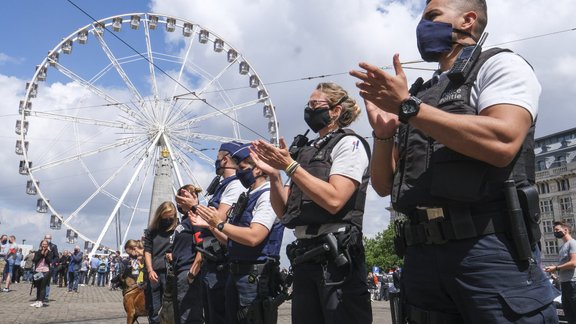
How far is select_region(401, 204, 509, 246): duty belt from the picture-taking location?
6.38 ft

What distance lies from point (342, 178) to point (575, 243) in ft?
20.6

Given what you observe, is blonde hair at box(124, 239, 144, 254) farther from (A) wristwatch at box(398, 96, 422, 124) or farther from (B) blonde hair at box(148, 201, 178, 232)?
(A) wristwatch at box(398, 96, 422, 124)

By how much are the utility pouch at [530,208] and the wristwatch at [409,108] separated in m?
0.51

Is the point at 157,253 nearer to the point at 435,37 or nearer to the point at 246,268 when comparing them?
the point at 246,268

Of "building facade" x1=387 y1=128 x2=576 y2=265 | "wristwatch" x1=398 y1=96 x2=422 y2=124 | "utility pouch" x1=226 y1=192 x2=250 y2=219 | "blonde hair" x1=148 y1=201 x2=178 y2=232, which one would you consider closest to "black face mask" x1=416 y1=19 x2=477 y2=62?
"wristwatch" x1=398 y1=96 x2=422 y2=124

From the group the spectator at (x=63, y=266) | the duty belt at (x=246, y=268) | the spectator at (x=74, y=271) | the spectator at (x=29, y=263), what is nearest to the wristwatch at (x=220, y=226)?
the duty belt at (x=246, y=268)

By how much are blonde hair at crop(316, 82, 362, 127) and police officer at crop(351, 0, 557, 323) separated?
1413mm

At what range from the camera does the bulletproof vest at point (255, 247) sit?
4.34m

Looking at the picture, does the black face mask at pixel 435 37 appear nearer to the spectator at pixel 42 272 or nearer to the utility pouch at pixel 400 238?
the utility pouch at pixel 400 238

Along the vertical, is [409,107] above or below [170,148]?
below

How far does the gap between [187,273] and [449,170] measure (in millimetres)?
4122

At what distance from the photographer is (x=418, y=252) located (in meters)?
2.16

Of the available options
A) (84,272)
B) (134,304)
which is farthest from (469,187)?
(84,272)

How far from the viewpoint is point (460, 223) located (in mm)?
1959
